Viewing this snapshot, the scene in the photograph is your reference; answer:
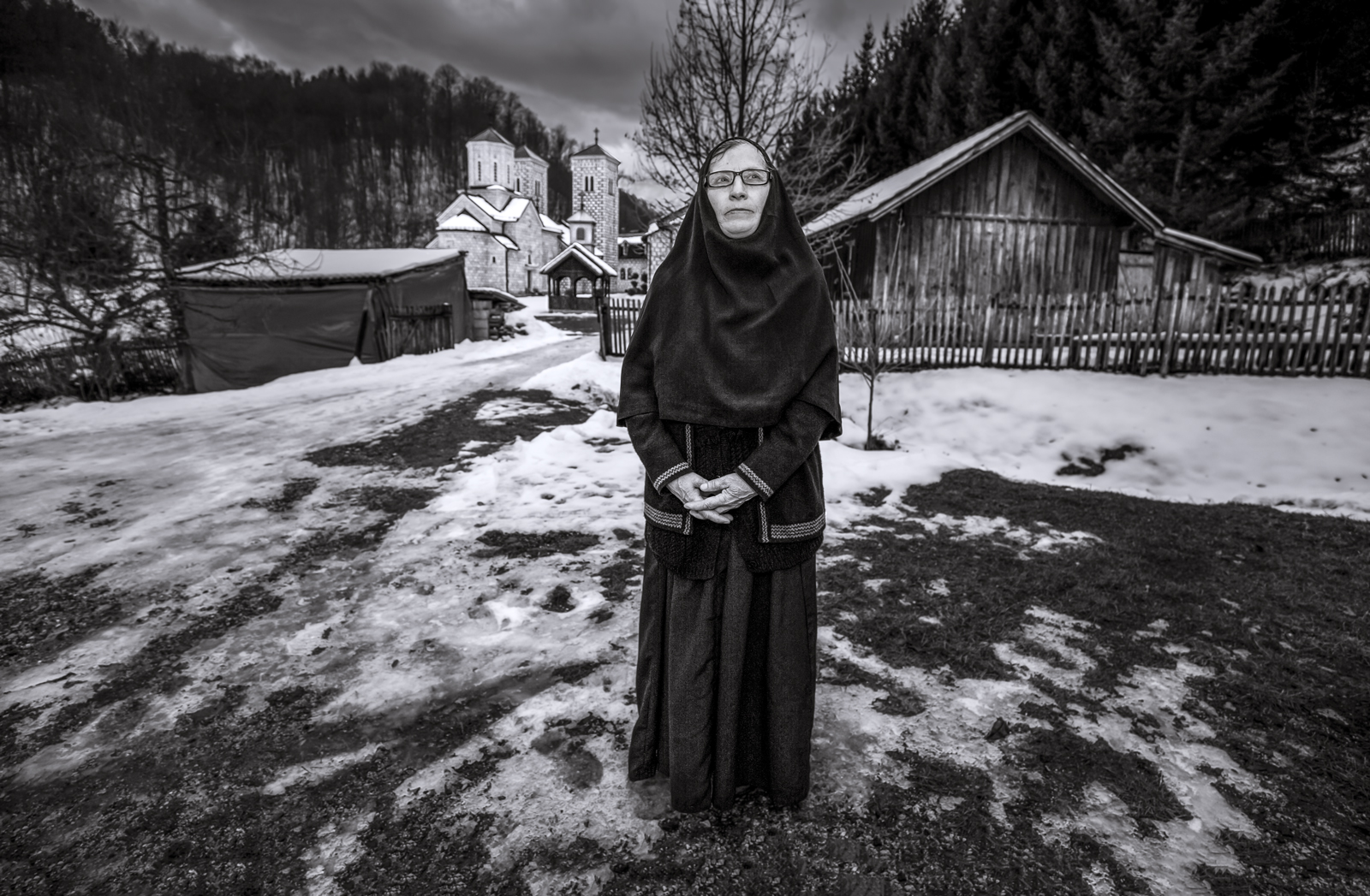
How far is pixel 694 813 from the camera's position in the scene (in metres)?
2.11

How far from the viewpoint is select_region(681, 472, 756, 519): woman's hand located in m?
1.88

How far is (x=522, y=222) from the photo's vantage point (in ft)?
186

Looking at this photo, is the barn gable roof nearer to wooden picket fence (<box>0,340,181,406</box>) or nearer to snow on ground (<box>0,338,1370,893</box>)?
snow on ground (<box>0,338,1370,893</box>)

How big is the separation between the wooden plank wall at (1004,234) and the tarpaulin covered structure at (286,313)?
12594 millimetres

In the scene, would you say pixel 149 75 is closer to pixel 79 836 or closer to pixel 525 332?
pixel 525 332

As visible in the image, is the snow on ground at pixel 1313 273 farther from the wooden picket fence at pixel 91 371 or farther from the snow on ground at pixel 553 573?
the wooden picket fence at pixel 91 371

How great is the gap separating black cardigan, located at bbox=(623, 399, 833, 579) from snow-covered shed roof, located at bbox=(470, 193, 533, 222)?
5877 centimetres

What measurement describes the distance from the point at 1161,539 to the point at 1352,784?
2969 millimetres

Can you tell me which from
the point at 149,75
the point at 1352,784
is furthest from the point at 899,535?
the point at 149,75

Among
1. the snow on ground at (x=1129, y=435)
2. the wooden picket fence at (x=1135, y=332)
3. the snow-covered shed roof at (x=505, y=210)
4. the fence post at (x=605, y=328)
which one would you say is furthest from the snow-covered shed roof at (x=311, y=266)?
the snow-covered shed roof at (x=505, y=210)

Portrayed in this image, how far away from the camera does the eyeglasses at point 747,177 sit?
6.13 feet

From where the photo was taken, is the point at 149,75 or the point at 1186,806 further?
the point at 149,75

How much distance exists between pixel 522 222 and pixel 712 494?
60.4m

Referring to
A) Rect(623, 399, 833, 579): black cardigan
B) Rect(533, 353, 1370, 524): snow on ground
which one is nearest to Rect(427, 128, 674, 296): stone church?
Rect(533, 353, 1370, 524): snow on ground
